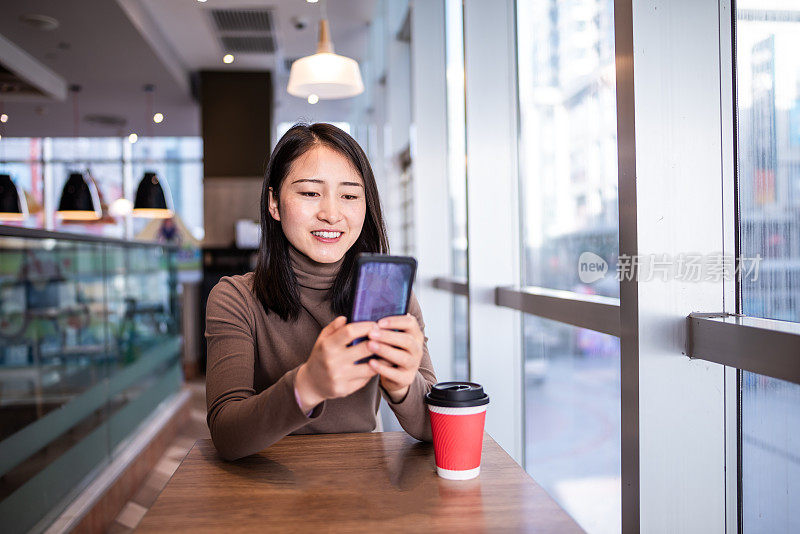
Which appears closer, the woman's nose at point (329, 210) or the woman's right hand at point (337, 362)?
the woman's right hand at point (337, 362)

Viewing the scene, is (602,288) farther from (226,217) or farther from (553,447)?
(226,217)

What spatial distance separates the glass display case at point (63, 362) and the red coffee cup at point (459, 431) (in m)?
1.75

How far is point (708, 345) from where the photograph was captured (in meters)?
1.06

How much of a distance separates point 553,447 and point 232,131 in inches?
208

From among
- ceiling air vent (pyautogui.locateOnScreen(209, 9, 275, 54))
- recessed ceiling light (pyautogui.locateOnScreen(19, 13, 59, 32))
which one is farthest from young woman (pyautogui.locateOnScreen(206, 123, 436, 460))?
recessed ceiling light (pyautogui.locateOnScreen(19, 13, 59, 32))

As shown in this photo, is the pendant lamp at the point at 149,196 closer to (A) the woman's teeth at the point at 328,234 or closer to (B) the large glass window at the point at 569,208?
(B) the large glass window at the point at 569,208

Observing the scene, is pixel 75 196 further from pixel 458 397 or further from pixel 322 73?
pixel 458 397

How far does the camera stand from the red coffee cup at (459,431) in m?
0.94

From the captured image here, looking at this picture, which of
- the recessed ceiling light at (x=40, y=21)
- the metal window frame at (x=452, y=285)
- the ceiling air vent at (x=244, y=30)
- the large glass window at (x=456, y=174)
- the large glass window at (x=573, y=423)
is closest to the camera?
the large glass window at (x=573, y=423)

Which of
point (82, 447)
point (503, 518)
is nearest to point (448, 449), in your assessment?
point (503, 518)

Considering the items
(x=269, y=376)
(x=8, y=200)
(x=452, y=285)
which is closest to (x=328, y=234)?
(x=269, y=376)

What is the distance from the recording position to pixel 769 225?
3.38ft

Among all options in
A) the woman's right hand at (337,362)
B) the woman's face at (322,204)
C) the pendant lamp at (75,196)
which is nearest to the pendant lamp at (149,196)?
the pendant lamp at (75,196)

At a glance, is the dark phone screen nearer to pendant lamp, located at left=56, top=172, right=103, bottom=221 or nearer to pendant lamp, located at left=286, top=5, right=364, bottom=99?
pendant lamp, located at left=286, top=5, right=364, bottom=99
